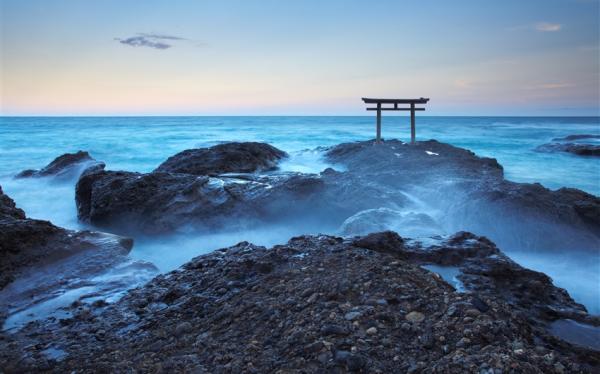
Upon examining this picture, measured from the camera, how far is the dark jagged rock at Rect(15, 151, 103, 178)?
12.5 metres

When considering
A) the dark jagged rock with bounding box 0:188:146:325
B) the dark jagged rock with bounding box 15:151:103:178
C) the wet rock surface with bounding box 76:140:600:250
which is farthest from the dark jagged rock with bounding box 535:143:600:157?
the dark jagged rock with bounding box 0:188:146:325

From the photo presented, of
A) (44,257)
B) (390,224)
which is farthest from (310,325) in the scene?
(390,224)

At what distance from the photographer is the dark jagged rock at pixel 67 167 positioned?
12.5m

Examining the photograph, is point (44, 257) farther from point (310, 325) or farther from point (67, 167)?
point (67, 167)

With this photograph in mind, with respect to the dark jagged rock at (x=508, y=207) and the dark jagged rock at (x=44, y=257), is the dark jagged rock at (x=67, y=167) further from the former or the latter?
the dark jagged rock at (x=508, y=207)

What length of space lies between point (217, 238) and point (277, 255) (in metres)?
2.94

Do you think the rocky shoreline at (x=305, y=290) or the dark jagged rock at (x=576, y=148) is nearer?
the rocky shoreline at (x=305, y=290)

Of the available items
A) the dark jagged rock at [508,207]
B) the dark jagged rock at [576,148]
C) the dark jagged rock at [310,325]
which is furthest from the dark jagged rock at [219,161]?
the dark jagged rock at [576,148]

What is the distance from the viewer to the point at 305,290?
3465 millimetres

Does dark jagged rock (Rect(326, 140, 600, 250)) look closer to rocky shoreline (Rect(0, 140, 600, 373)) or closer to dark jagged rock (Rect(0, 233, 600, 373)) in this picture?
rocky shoreline (Rect(0, 140, 600, 373))

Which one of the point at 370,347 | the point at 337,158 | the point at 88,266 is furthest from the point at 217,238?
the point at 337,158

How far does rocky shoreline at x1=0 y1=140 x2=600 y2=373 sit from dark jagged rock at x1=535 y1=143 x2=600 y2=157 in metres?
16.7

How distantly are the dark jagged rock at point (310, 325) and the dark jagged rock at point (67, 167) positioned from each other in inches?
386

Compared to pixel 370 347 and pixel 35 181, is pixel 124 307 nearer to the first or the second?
pixel 370 347
